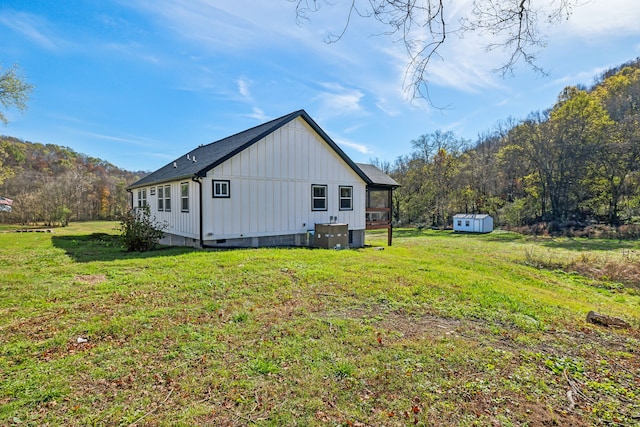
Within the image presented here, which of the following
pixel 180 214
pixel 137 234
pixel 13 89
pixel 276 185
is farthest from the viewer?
pixel 13 89

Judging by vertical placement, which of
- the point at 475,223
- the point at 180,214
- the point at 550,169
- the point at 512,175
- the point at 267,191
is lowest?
→ the point at 475,223

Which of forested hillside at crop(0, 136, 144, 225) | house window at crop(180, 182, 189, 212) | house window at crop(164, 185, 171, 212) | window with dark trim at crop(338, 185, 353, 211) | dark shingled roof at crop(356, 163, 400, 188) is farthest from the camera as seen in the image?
forested hillside at crop(0, 136, 144, 225)

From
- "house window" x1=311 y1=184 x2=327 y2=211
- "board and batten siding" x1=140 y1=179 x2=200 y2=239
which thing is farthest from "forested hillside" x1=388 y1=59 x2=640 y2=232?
"board and batten siding" x1=140 y1=179 x2=200 y2=239

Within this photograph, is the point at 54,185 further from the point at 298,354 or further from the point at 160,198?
the point at 298,354

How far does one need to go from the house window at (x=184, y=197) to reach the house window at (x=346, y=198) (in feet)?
21.3

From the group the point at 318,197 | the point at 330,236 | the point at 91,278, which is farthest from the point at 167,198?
the point at 91,278

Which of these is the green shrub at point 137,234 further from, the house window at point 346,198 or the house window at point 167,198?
the house window at point 346,198

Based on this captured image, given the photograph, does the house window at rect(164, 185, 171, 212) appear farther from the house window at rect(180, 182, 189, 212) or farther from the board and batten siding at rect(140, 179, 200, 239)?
the house window at rect(180, 182, 189, 212)

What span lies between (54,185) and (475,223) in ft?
124

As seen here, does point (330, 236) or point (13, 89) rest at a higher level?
point (13, 89)

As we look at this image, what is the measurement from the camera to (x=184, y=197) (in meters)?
12.0

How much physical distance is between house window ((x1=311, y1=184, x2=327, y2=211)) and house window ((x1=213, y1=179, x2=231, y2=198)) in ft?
12.2

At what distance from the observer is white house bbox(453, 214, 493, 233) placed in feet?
95.0

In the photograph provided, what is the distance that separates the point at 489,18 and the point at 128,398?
15.4 ft
